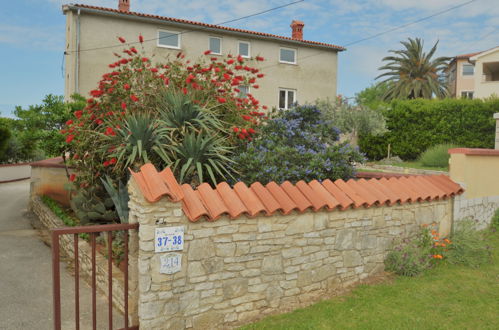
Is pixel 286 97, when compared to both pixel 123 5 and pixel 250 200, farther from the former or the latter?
pixel 250 200

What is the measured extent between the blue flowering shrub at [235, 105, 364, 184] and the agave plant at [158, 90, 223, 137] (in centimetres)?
80

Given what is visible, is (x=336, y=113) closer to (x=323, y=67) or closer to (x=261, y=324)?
(x=323, y=67)

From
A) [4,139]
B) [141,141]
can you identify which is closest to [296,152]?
[141,141]

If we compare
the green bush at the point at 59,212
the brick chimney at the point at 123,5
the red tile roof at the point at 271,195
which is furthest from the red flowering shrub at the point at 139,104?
the brick chimney at the point at 123,5

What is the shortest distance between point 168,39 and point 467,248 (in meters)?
16.3

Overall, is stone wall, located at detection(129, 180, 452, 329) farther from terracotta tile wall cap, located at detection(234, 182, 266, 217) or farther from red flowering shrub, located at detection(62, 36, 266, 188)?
red flowering shrub, located at detection(62, 36, 266, 188)

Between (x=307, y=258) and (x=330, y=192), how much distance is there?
99 cm

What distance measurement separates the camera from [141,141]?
5980mm

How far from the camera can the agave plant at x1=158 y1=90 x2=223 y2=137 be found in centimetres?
646

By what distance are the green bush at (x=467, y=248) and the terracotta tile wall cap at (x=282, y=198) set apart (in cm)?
350

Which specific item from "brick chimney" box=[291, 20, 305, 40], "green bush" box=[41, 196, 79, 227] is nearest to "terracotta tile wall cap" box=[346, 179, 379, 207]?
"green bush" box=[41, 196, 79, 227]

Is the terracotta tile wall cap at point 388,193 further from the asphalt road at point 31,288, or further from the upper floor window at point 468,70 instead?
the upper floor window at point 468,70

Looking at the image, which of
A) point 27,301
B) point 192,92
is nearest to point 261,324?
point 27,301

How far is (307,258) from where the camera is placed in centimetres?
511
